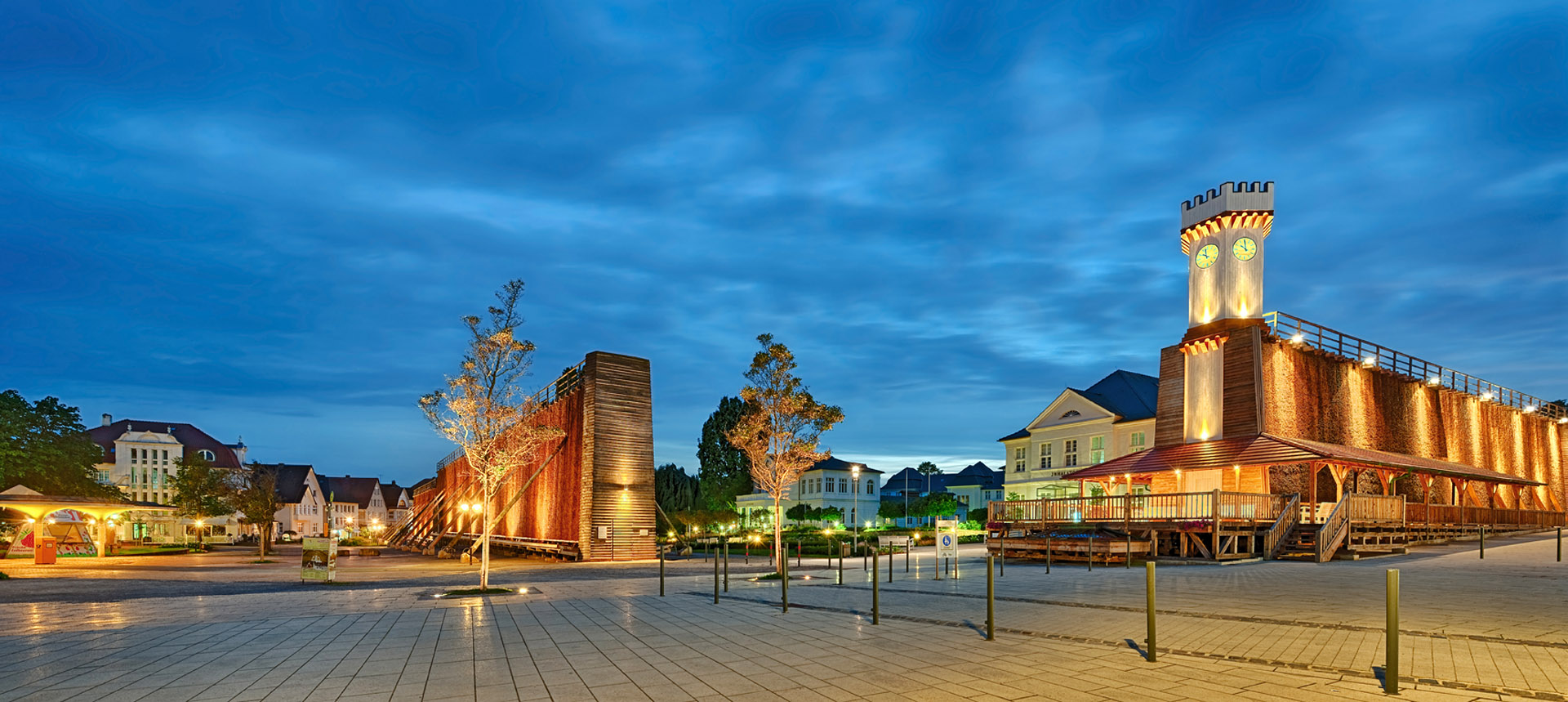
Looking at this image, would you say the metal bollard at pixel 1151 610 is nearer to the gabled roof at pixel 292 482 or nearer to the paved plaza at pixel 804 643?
the paved plaza at pixel 804 643

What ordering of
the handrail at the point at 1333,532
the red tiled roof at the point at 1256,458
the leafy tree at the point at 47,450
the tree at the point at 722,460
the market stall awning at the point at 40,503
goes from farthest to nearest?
1. the tree at the point at 722,460
2. the leafy tree at the point at 47,450
3. the market stall awning at the point at 40,503
4. the red tiled roof at the point at 1256,458
5. the handrail at the point at 1333,532

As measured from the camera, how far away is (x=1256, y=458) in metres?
29.1

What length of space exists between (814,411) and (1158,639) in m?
15.2

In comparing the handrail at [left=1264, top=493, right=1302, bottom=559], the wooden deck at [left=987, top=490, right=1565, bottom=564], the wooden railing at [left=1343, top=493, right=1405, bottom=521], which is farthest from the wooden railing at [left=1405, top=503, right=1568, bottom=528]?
the handrail at [left=1264, top=493, right=1302, bottom=559]

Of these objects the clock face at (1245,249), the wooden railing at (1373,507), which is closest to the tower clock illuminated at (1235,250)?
the clock face at (1245,249)

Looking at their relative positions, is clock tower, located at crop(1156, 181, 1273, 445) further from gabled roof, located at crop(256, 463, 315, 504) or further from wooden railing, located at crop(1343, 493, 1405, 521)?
gabled roof, located at crop(256, 463, 315, 504)

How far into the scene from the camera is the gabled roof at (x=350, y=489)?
11775cm

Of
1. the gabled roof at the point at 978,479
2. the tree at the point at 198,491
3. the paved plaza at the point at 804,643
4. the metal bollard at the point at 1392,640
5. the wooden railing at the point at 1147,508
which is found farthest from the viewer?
the gabled roof at the point at 978,479

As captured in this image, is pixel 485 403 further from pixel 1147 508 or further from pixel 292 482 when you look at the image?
pixel 292 482

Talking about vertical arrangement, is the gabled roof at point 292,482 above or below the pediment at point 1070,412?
below

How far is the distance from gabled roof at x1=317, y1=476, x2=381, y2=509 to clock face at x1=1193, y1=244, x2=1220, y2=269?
4538 inches

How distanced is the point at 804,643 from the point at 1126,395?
43.6 meters

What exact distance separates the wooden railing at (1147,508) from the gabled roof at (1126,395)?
1721 cm

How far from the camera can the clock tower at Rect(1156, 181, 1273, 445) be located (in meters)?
32.5
